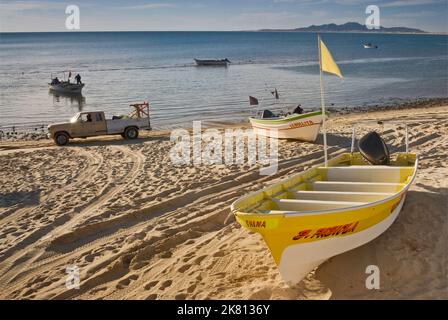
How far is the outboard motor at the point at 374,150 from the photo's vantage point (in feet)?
33.0

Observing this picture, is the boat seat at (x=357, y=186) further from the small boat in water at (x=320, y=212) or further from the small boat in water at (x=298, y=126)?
the small boat in water at (x=298, y=126)

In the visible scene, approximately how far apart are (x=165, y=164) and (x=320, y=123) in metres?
6.12

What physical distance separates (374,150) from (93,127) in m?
14.1

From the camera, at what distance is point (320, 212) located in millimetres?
6434

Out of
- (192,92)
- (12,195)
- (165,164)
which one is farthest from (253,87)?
(12,195)

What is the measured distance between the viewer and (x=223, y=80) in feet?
181

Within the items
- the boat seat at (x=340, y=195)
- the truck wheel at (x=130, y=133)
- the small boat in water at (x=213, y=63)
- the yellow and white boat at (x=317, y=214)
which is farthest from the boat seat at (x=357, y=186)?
the small boat in water at (x=213, y=63)

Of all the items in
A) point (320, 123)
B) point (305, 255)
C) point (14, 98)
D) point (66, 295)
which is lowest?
point (66, 295)

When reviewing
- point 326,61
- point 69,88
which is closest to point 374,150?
point 326,61

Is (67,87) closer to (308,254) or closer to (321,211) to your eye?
(308,254)

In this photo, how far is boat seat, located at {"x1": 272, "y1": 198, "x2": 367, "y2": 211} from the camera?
7.28m

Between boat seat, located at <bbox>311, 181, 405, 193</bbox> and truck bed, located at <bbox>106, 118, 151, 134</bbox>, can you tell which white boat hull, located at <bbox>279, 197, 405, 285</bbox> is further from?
truck bed, located at <bbox>106, 118, 151, 134</bbox>
